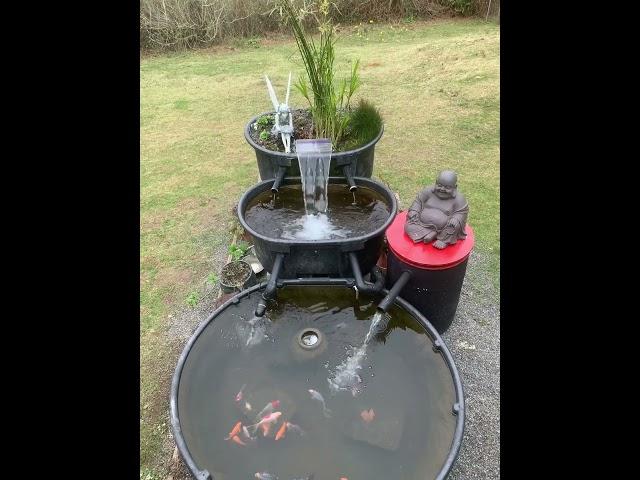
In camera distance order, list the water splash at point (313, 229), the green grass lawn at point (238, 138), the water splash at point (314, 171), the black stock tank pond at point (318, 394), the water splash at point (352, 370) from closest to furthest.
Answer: the black stock tank pond at point (318, 394)
the water splash at point (352, 370)
the water splash at point (313, 229)
the water splash at point (314, 171)
the green grass lawn at point (238, 138)

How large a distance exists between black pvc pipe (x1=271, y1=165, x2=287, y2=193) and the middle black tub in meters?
0.06

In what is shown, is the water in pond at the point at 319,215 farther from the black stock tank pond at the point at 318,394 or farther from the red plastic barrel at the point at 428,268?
the black stock tank pond at the point at 318,394

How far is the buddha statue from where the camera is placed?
8.29 ft

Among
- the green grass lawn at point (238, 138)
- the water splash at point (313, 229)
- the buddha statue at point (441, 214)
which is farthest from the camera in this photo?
the green grass lawn at point (238, 138)

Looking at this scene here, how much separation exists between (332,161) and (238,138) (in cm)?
284

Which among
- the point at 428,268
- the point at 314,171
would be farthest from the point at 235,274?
the point at 428,268

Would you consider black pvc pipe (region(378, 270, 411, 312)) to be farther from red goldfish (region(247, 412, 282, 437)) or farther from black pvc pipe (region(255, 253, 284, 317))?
red goldfish (region(247, 412, 282, 437))

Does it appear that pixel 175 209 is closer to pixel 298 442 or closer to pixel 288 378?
pixel 288 378

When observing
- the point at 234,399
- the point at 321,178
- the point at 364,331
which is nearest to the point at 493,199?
the point at 321,178

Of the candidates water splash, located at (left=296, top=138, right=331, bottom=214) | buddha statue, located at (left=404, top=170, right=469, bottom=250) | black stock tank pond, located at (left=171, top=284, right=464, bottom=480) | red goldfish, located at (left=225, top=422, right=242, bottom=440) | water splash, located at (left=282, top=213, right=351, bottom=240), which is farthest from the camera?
water splash, located at (left=296, top=138, right=331, bottom=214)

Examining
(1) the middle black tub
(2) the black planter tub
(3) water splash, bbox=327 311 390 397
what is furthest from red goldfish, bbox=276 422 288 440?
(2) the black planter tub

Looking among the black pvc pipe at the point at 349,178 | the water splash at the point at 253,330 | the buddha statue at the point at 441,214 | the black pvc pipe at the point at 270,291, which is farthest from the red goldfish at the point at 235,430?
the black pvc pipe at the point at 349,178

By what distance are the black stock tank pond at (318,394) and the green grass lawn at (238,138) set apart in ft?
1.95

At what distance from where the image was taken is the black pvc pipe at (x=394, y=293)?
8.30ft
